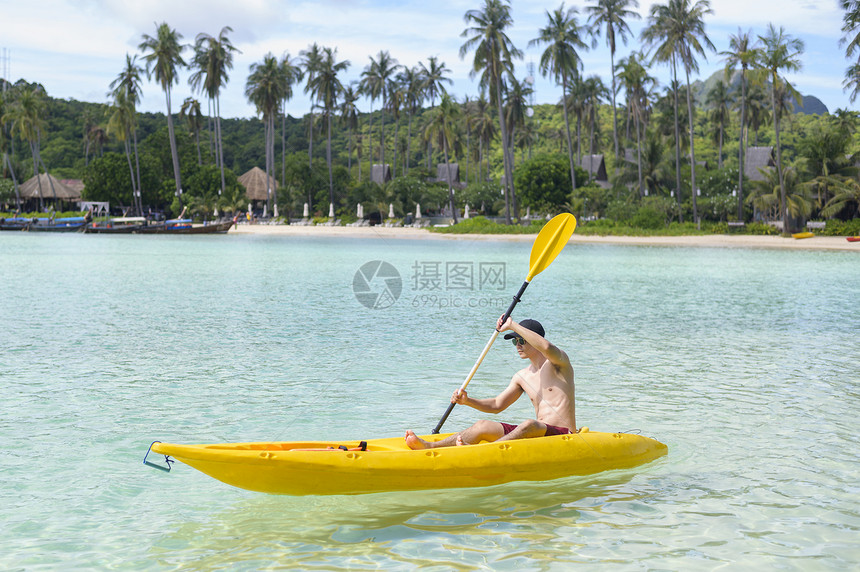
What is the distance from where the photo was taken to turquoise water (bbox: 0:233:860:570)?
491 cm

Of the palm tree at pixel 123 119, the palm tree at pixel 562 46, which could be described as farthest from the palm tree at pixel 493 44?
the palm tree at pixel 123 119

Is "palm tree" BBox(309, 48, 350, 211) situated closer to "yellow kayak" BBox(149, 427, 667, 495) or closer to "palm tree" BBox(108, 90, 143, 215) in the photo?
"palm tree" BBox(108, 90, 143, 215)

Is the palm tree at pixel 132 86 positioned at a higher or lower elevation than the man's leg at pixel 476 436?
higher

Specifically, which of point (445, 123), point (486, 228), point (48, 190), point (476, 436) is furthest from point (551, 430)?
point (48, 190)

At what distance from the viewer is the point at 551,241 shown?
745 cm

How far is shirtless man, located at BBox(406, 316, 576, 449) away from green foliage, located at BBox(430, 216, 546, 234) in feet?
132

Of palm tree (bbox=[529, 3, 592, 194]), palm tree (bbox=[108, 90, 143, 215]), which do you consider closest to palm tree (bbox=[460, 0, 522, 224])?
palm tree (bbox=[529, 3, 592, 194])

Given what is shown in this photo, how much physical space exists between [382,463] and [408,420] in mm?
2644

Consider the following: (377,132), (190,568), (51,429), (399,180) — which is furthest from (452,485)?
(377,132)

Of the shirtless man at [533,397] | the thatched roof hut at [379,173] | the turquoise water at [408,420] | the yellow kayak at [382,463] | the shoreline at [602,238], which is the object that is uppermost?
the thatched roof hut at [379,173]

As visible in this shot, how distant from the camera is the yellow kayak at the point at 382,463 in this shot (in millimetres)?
4930

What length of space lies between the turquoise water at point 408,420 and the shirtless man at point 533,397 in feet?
1.56

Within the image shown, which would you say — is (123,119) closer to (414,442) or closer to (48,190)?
(48,190)

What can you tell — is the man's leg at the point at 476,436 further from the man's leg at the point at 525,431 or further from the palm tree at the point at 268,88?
the palm tree at the point at 268,88
